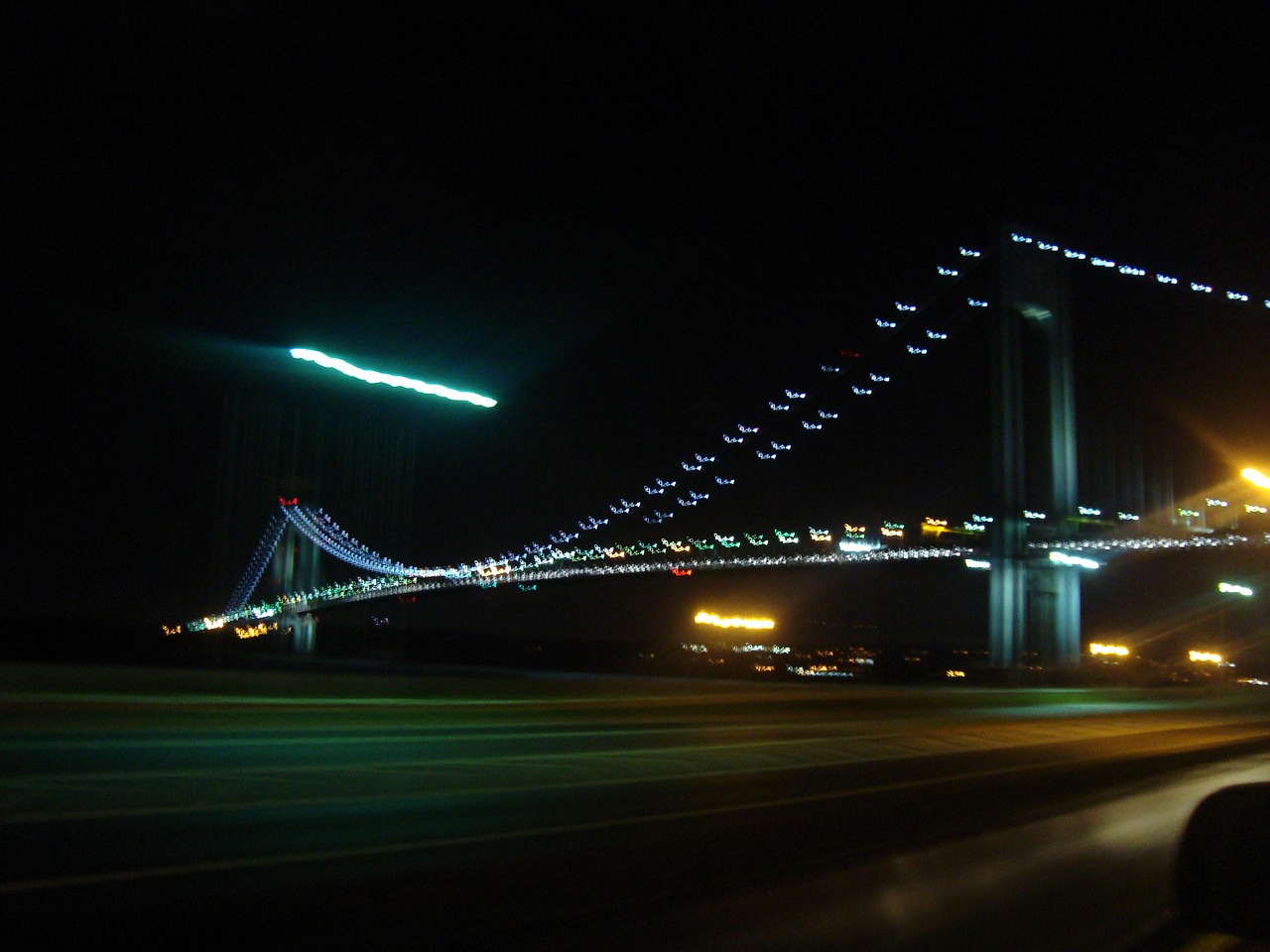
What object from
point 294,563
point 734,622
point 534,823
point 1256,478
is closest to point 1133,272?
point 1256,478

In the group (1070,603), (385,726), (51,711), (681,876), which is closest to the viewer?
(681,876)

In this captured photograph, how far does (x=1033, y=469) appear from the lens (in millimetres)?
35375

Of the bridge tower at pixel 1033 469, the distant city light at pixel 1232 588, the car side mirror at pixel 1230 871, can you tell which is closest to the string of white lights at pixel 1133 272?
the bridge tower at pixel 1033 469

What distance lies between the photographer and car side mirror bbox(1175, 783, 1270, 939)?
2.38 m

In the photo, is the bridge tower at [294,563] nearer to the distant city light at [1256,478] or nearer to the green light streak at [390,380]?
the green light streak at [390,380]

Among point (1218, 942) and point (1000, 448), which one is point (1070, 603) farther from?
point (1218, 942)

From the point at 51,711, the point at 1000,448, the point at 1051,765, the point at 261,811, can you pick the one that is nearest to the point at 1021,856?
the point at 261,811

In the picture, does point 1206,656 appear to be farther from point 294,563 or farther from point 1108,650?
point 294,563

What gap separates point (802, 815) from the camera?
22.9 ft

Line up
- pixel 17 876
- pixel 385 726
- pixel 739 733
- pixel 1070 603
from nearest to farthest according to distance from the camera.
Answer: pixel 17 876, pixel 385 726, pixel 739 733, pixel 1070 603

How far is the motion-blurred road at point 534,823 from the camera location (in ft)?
14.1

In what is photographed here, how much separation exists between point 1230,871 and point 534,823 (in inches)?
177

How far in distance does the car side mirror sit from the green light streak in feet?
44.8

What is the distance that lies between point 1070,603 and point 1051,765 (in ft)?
77.5
